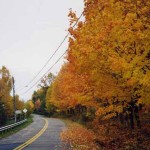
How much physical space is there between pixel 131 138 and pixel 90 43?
21.8 ft

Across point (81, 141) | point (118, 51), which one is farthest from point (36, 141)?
point (118, 51)

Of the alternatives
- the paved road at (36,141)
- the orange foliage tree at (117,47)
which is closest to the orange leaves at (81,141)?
the paved road at (36,141)

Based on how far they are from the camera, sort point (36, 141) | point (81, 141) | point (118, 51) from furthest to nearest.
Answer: point (36, 141) < point (81, 141) < point (118, 51)

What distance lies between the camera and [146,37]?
12.7 m

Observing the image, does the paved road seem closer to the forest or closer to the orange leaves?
the orange leaves

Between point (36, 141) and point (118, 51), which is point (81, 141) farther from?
point (118, 51)

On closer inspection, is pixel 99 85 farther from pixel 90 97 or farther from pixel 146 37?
pixel 146 37

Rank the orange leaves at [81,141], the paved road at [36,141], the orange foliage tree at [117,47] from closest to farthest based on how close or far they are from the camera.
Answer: the orange foliage tree at [117,47], the orange leaves at [81,141], the paved road at [36,141]

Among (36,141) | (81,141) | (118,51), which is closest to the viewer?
(118,51)

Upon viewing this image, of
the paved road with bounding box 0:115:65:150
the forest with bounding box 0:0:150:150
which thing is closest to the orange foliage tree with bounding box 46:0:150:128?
the forest with bounding box 0:0:150:150

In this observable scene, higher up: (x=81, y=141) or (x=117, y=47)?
(x=117, y=47)

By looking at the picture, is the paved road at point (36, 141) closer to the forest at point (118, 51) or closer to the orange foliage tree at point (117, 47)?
the forest at point (118, 51)

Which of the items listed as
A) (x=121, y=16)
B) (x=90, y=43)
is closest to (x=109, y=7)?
(x=121, y=16)

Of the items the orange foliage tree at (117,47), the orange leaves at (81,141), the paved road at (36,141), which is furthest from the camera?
the paved road at (36,141)
